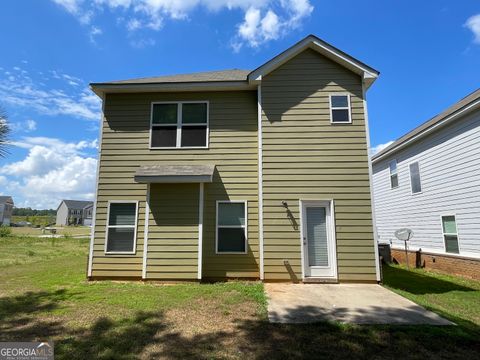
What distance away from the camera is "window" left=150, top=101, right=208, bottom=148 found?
9.00m

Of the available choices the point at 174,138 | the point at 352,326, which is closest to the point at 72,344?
the point at 352,326

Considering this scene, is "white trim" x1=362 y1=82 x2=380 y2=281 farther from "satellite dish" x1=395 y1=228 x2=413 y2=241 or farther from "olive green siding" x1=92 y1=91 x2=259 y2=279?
"satellite dish" x1=395 y1=228 x2=413 y2=241

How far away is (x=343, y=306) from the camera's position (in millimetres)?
5824

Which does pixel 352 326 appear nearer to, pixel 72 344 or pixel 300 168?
pixel 72 344

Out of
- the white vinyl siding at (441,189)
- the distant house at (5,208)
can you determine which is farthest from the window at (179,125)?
the distant house at (5,208)

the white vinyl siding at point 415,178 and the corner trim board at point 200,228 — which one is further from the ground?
the white vinyl siding at point 415,178

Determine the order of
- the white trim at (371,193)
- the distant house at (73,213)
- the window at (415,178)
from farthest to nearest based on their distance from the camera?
the distant house at (73,213) → the window at (415,178) → the white trim at (371,193)

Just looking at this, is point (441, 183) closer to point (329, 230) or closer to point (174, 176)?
point (329, 230)

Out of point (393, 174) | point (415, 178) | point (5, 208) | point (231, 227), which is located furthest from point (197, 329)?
point (5, 208)

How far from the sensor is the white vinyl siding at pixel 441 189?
9.49m

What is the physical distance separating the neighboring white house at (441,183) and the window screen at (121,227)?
1019 centimetres

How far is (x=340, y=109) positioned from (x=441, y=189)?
18.1 feet

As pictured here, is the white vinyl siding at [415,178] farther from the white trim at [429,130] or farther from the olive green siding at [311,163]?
the olive green siding at [311,163]

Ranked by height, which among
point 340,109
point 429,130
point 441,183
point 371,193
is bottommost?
point 371,193
